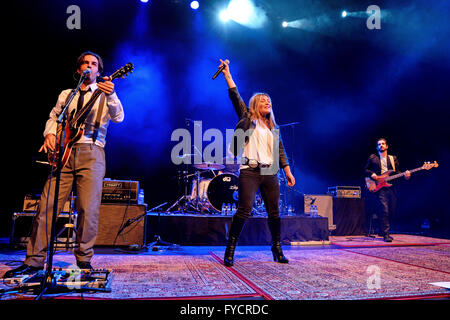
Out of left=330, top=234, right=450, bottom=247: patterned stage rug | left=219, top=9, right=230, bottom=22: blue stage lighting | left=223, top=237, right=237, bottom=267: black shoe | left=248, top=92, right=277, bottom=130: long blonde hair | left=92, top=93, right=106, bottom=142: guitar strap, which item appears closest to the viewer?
left=92, top=93, right=106, bottom=142: guitar strap

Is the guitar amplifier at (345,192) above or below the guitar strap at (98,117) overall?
below

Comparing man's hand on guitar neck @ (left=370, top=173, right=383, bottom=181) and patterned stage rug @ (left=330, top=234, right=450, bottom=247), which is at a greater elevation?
man's hand on guitar neck @ (left=370, top=173, right=383, bottom=181)

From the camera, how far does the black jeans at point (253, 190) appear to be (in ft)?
10.7

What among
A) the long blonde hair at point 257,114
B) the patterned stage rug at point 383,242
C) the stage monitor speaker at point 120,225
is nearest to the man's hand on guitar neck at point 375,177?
the patterned stage rug at point 383,242

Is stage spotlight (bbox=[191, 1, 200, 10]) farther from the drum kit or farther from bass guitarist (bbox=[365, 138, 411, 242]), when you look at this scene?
bass guitarist (bbox=[365, 138, 411, 242])

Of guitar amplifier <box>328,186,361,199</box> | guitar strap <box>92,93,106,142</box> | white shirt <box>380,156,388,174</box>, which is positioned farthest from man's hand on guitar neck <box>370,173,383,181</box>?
guitar strap <box>92,93,106,142</box>

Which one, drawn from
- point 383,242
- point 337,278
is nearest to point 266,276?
point 337,278

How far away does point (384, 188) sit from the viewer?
253 inches

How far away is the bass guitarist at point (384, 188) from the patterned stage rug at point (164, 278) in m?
4.30

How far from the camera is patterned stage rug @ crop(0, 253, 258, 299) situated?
2.01 metres

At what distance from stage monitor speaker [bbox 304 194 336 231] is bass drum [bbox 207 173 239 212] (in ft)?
6.17

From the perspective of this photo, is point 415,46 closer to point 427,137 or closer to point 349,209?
point 427,137

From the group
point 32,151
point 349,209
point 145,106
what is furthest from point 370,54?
point 32,151

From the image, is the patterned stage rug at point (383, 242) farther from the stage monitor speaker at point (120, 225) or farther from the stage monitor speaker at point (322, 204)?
the stage monitor speaker at point (120, 225)
